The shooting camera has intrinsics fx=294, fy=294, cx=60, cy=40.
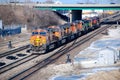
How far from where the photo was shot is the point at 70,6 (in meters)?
85.3

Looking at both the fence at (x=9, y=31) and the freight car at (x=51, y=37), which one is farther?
the fence at (x=9, y=31)

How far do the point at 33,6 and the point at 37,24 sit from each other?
10.9 metres

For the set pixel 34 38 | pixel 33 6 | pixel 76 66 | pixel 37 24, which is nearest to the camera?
pixel 76 66

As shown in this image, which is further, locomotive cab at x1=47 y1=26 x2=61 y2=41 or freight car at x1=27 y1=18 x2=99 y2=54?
locomotive cab at x1=47 y1=26 x2=61 y2=41

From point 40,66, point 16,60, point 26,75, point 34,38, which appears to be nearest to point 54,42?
point 34,38

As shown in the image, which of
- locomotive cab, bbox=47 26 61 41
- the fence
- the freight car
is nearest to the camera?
the freight car

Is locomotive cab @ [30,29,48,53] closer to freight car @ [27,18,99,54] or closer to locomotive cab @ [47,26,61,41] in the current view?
freight car @ [27,18,99,54]

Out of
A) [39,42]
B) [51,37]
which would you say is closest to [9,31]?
[51,37]

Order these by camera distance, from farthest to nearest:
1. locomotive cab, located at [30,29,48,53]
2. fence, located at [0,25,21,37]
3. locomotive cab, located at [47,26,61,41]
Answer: fence, located at [0,25,21,37] < locomotive cab, located at [47,26,61,41] < locomotive cab, located at [30,29,48,53]

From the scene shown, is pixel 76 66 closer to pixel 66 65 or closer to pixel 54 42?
pixel 66 65

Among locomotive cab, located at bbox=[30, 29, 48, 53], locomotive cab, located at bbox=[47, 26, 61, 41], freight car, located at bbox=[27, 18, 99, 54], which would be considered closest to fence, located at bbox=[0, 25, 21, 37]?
freight car, located at bbox=[27, 18, 99, 54]

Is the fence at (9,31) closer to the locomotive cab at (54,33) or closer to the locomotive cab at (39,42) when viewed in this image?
the locomotive cab at (54,33)

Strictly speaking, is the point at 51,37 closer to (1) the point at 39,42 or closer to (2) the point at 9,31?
(1) the point at 39,42

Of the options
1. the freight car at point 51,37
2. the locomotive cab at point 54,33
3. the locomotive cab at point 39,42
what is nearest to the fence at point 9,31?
the freight car at point 51,37
